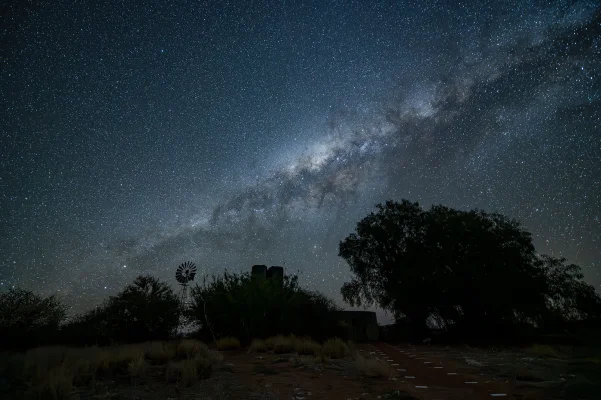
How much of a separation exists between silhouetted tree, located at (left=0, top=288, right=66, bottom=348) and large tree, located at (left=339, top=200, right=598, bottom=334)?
21.1 meters

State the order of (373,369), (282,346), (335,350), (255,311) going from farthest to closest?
1. (255,311)
2. (282,346)
3. (335,350)
4. (373,369)

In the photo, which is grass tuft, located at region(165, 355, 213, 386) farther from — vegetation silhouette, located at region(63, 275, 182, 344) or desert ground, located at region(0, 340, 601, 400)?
vegetation silhouette, located at region(63, 275, 182, 344)

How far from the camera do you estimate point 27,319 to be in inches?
678

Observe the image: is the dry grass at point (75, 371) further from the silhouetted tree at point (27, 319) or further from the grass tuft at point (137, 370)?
the silhouetted tree at point (27, 319)

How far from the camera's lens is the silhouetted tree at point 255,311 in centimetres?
1577

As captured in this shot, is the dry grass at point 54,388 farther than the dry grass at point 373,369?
No

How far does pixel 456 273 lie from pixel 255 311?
1659cm

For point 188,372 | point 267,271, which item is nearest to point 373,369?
point 188,372

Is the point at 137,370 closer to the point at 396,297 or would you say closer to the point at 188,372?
the point at 188,372

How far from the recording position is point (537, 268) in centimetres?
2423

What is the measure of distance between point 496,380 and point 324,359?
4.13 m

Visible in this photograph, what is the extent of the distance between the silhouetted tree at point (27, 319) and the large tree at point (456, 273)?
21133 mm

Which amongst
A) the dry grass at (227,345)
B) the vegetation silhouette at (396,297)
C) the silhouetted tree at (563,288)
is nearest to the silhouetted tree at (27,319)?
the vegetation silhouette at (396,297)

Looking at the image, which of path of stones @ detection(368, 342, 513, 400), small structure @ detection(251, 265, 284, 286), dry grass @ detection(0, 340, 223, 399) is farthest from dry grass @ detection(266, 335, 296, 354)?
small structure @ detection(251, 265, 284, 286)
